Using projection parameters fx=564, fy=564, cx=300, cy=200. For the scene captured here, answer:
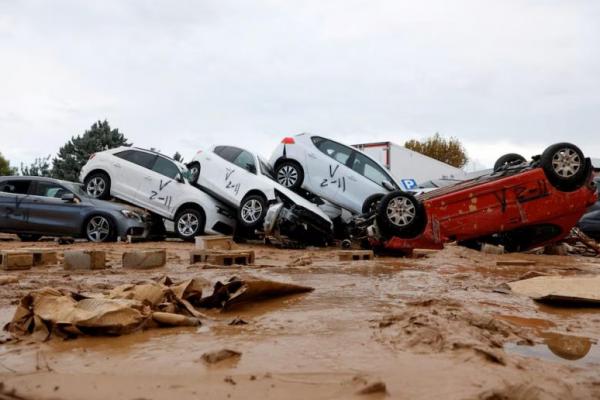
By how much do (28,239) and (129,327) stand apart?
9.92 m

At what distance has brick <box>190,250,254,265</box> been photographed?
6875mm

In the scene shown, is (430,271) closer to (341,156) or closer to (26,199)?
(341,156)

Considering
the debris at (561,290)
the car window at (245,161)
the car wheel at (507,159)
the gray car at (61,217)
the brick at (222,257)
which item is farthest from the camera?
the car window at (245,161)

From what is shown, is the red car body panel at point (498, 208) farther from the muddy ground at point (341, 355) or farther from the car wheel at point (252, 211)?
the muddy ground at point (341, 355)

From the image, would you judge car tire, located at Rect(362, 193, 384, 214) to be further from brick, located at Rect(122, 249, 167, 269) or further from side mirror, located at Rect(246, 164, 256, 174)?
brick, located at Rect(122, 249, 167, 269)

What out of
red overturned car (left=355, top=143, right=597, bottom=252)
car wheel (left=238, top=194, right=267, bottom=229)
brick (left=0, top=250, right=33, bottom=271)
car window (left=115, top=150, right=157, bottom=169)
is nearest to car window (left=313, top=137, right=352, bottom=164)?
car wheel (left=238, top=194, right=267, bottom=229)

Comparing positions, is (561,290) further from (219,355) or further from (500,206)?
(500,206)

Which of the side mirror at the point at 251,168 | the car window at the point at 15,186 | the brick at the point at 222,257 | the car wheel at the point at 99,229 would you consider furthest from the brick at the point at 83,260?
the car window at the point at 15,186

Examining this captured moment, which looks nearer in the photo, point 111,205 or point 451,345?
point 451,345

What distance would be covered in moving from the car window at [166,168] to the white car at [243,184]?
39 centimetres

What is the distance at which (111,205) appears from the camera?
1129 cm

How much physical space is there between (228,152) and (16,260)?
6582 mm

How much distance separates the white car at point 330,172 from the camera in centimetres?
1231

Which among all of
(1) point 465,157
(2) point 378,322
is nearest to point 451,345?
(2) point 378,322
